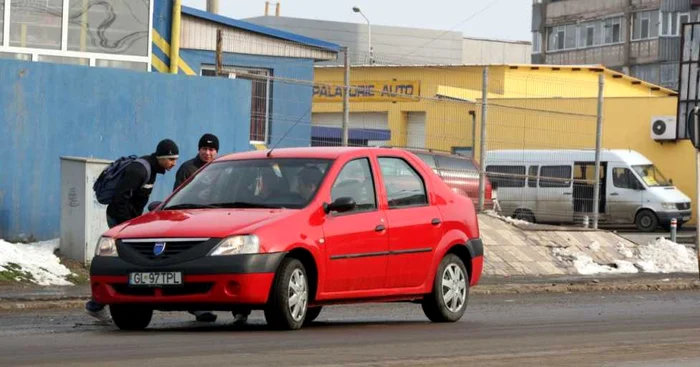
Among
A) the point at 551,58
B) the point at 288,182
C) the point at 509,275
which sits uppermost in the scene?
the point at 551,58

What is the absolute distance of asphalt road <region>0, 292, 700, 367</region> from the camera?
31.4 ft

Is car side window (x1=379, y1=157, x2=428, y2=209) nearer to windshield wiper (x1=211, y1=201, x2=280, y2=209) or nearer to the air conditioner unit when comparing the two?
windshield wiper (x1=211, y1=201, x2=280, y2=209)

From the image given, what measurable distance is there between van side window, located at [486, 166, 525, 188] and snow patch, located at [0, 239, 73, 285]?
9496 millimetres

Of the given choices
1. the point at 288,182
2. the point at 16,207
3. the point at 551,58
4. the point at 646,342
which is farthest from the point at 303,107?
the point at 551,58

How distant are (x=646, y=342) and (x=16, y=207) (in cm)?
1095

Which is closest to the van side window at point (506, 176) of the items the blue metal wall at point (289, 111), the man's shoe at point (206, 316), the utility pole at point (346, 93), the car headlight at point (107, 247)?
the blue metal wall at point (289, 111)

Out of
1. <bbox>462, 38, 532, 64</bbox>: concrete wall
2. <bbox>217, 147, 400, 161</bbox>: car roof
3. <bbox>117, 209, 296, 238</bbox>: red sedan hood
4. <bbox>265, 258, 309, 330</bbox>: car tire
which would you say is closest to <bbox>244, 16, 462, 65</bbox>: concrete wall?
<bbox>462, 38, 532, 64</bbox>: concrete wall

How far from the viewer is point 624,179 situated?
140ft

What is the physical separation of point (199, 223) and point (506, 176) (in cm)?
1663

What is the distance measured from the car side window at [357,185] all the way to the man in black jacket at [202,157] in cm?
173

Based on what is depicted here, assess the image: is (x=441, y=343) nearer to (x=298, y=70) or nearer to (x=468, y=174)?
(x=468, y=174)

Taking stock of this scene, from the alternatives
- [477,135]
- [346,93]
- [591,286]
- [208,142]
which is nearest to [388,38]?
[477,135]

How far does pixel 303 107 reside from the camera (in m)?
24.8

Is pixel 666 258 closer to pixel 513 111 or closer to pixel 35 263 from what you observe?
pixel 513 111
